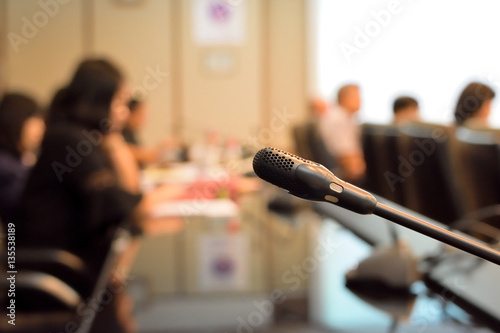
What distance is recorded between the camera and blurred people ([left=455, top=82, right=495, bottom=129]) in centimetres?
331

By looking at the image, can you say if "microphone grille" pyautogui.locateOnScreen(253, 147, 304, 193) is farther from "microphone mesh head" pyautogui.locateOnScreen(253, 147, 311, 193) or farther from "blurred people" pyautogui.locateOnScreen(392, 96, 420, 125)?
"blurred people" pyautogui.locateOnScreen(392, 96, 420, 125)

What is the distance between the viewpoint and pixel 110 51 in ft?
22.8

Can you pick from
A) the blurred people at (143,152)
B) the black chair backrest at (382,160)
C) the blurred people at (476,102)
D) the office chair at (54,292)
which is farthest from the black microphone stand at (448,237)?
the blurred people at (143,152)

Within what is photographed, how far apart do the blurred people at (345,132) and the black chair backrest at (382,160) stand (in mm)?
1357

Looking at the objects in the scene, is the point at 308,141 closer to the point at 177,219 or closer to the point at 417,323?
the point at 177,219

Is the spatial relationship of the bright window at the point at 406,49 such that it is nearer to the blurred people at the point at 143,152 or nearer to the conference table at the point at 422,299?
the blurred people at the point at 143,152

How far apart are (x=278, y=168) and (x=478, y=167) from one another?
1.89 m

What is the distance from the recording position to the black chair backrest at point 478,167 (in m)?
2.14

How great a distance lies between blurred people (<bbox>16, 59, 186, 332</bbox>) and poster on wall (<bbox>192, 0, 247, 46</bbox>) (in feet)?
15.8

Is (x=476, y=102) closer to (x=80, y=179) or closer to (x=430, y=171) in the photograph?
(x=430, y=171)

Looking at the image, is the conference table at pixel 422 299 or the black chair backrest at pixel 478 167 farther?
the black chair backrest at pixel 478 167

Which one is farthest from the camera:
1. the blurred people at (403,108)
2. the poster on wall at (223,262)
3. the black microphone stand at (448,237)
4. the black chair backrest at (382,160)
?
the blurred people at (403,108)

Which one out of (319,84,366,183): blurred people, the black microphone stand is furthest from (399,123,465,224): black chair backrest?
(319,84,366,183): blurred people

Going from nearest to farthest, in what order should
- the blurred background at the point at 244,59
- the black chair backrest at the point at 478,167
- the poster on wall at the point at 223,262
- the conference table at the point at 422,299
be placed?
the conference table at the point at 422,299, the poster on wall at the point at 223,262, the black chair backrest at the point at 478,167, the blurred background at the point at 244,59
